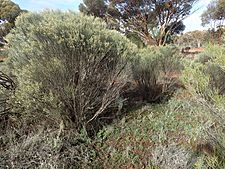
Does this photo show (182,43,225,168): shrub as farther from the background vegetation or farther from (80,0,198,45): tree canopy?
(80,0,198,45): tree canopy

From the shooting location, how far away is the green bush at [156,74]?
655cm

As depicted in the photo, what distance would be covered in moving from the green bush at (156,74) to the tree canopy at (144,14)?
49.7 ft

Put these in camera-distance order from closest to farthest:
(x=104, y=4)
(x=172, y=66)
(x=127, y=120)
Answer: (x=127, y=120) < (x=172, y=66) < (x=104, y=4)

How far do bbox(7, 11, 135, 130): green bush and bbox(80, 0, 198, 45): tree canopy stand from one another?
17655 mm

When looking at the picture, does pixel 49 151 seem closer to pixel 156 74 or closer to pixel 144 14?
pixel 156 74

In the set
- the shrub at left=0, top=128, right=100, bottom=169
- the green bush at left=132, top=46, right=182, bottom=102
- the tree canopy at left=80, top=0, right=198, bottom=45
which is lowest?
the shrub at left=0, top=128, right=100, bottom=169

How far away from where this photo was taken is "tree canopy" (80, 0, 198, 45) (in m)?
23.4

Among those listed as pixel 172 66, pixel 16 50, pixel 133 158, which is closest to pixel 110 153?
pixel 133 158

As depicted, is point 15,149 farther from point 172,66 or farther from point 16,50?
point 172,66

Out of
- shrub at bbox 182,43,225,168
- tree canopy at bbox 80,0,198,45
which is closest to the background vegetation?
shrub at bbox 182,43,225,168

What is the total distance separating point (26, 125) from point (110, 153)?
4.88 ft

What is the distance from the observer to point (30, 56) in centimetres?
455

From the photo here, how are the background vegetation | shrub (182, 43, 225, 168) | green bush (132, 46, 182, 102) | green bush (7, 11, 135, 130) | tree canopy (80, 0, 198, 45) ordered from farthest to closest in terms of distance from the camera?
tree canopy (80, 0, 198, 45)
green bush (132, 46, 182, 102)
green bush (7, 11, 135, 130)
the background vegetation
shrub (182, 43, 225, 168)

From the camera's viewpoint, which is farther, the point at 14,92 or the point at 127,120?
the point at 127,120
